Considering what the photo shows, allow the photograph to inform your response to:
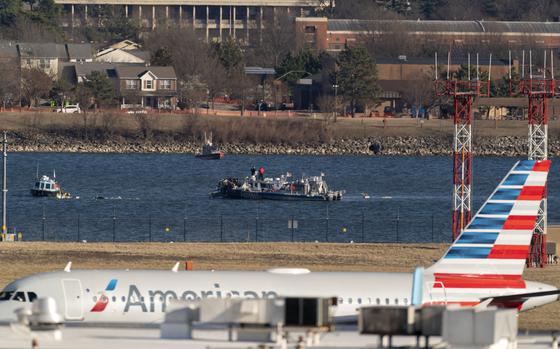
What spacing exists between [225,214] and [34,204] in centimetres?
1684

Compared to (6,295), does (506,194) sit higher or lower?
higher

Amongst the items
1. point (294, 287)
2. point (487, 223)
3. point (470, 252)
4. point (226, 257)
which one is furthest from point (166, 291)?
point (226, 257)

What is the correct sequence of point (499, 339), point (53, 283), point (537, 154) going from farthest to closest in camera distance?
point (537, 154), point (53, 283), point (499, 339)

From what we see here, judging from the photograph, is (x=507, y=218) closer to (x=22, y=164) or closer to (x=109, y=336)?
(x=109, y=336)

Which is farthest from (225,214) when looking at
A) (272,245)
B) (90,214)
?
(272,245)

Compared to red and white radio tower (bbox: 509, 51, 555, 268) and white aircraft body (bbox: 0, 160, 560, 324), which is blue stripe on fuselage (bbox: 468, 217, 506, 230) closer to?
white aircraft body (bbox: 0, 160, 560, 324)

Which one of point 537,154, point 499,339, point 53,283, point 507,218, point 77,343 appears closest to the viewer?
point 499,339

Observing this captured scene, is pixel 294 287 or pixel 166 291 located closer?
pixel 166 291

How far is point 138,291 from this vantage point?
49500mm

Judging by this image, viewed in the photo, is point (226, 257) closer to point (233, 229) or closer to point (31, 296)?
point (31, 296)

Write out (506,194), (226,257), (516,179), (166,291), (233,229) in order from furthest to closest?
(233,229)
(226,257)
(516,179)
(506,194)
(166,291)

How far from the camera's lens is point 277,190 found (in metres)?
154

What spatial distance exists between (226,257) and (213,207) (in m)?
63.2

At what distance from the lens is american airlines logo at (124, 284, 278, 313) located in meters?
49.3
